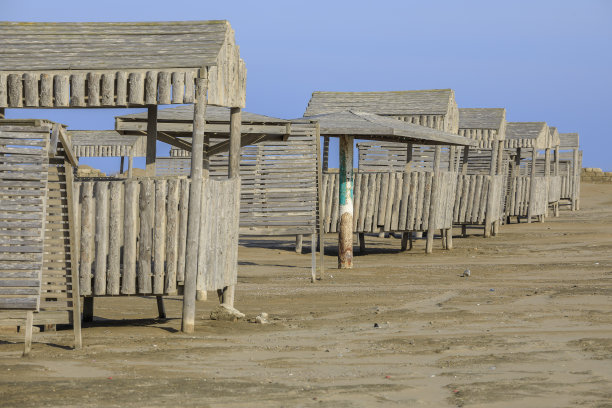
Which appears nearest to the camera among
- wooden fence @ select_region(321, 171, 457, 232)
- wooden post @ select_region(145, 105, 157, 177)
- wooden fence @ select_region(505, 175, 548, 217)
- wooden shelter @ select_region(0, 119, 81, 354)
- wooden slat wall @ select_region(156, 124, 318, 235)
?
wooden shelter @ select_region(0, 119, 81, 354)

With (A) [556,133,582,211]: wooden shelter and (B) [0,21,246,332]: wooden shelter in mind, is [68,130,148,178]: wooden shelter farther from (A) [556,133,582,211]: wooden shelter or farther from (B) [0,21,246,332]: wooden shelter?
(B) [0,21,246,332]: wooden shelter

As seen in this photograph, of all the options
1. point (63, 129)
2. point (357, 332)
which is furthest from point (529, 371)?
point (63, 129)

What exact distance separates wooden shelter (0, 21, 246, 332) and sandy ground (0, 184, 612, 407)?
116cm

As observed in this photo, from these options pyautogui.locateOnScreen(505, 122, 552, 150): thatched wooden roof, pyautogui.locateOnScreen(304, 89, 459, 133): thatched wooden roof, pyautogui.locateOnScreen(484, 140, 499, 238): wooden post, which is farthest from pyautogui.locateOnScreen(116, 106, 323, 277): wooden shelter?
pyautogui.locateOnScreen(505, 122, 552, 150): thatched wooden roof

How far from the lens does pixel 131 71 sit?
934cm

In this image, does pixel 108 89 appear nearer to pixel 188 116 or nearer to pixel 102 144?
pixel 188 116

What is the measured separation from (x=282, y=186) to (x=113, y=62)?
6.51m

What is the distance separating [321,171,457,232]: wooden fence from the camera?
18188 millimetres

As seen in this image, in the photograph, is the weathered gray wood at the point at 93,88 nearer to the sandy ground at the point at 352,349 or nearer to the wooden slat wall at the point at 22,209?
the wooden slat wall at the point at 22,209

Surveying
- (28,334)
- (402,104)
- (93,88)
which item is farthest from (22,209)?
(402,104)

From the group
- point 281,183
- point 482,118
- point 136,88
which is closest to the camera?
point 136,88

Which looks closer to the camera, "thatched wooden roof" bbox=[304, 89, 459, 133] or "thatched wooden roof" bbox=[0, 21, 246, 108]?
"thatched wooden roof" bbox=[0, 21, 246, 108]

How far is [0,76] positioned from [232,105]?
2439 millimetres

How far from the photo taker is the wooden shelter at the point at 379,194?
16500 mm
